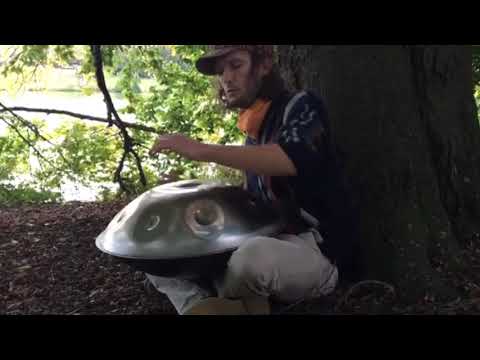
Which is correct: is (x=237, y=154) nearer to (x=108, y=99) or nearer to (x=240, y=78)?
(x=240, y=78)

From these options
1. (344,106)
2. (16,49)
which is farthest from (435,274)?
(16,49)

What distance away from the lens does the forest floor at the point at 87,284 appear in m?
2.01

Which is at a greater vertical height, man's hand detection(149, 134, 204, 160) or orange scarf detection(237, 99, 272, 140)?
orange scarf detection(237, 99, 272, 140)

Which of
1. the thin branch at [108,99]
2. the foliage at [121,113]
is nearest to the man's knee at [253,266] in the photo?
the thin branch at [108,99]

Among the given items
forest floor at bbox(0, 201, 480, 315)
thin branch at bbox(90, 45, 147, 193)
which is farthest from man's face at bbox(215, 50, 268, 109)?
thin branch at bbox(90, 45, 147, 193)

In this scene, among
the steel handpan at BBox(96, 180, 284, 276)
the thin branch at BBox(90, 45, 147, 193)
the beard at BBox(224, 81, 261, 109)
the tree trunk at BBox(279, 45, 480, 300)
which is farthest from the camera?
the thin branch at BBox(90, 45, 147, 193)

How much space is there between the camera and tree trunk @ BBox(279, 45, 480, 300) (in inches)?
82.9

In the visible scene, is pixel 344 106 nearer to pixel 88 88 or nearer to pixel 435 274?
pixel 435 274

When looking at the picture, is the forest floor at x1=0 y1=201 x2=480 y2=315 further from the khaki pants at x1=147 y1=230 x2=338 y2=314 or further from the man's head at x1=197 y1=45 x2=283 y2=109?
the man's head at x1=197 y1=45 x2=283 y2=109

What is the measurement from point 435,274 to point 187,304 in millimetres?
904

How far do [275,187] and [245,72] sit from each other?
41 cm

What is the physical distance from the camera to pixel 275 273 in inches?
70.7

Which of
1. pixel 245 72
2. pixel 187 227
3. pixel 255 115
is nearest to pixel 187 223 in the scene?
pixel 187 227

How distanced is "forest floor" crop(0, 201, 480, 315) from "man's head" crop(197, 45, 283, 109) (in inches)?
29.4
